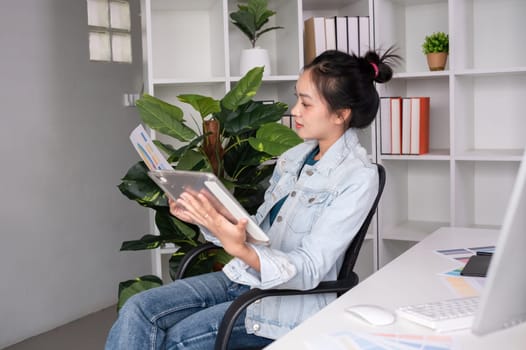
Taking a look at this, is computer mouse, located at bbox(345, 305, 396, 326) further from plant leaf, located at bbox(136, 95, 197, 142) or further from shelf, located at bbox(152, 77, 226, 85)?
shelf, located at bbox(152, 77, 226, 85)

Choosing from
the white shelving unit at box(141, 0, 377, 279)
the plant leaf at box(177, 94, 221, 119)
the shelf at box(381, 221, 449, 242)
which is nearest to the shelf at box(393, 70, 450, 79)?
the white shelving unit at box(141, 0, 377, 279)

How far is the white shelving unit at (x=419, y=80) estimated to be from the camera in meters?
3.31

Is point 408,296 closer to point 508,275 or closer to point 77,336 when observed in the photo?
point 508,275

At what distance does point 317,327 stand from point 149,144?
4.32 ft

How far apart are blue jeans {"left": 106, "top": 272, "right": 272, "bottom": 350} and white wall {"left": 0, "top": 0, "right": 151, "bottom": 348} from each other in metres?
2.23

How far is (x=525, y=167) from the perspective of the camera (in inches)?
31.8

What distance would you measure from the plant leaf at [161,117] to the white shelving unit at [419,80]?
484mm

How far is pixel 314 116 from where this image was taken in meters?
2.05

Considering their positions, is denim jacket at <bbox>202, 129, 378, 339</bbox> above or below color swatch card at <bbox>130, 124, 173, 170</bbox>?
below

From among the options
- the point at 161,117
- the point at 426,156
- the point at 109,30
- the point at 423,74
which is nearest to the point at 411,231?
the point at 426,156

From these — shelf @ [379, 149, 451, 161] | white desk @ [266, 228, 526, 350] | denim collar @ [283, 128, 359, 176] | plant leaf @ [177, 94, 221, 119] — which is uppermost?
plant leaf @ [177, 94, 221, 119]

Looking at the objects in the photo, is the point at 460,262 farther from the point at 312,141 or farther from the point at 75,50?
the point at 75,50

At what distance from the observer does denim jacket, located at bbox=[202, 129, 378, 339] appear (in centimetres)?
172

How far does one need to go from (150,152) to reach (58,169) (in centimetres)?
204
